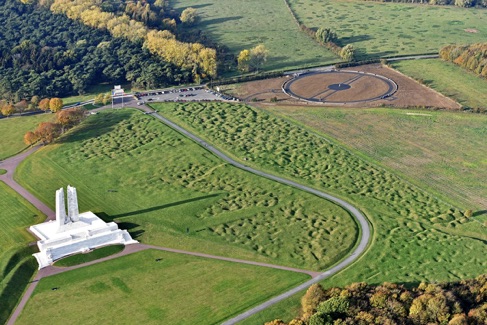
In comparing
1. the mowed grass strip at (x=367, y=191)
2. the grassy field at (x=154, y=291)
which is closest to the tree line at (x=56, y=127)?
the mowed grass strip at (x=367, y=191)

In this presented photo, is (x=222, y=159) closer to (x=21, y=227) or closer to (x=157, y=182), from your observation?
(x=157, y=182)

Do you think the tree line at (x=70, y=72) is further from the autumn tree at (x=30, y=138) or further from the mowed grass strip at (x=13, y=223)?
Result: the mowed grass strip at (x=13, y=223)

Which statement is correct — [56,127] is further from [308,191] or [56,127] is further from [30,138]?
[308,191]

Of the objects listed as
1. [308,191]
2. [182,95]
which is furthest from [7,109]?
[308,191]

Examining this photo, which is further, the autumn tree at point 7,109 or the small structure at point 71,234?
the autumn tree at point 7,109

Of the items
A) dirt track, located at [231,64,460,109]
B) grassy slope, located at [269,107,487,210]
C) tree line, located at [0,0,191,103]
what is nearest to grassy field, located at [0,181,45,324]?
tree line, located at [0,0,191,103]

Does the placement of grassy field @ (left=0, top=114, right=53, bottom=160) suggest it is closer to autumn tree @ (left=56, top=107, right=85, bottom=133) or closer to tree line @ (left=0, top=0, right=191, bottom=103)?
autumn tree @ (left=56, top=107, right=85, bottom=133)
